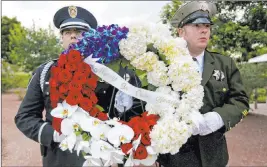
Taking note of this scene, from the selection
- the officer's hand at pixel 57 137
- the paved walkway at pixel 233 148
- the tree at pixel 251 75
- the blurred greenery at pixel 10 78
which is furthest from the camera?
the blurred greenery at pixel 10 78

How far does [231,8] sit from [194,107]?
4.46 m

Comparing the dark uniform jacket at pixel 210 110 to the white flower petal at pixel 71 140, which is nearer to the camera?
the white flower petal at pixel 71 140

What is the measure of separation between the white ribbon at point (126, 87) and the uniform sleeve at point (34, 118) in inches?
18.6

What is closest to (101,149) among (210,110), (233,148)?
(210,110)

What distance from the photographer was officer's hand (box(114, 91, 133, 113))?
7.76 ft

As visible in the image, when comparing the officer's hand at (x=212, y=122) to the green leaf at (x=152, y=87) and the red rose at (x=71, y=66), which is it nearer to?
the green leaf at (x=152, y=87)

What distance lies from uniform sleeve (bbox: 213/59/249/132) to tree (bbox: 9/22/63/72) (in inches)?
762

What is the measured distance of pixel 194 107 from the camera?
2.26 meters

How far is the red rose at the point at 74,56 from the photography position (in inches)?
86.1

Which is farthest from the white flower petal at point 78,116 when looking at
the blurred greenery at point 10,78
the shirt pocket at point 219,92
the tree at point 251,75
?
the blurred greenery at point 10,78

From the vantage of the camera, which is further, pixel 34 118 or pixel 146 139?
pixel 34 118

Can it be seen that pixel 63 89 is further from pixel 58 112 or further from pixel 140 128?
pixel 140 128

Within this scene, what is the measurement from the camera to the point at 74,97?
2.14 m

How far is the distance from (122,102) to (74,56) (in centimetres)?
43
